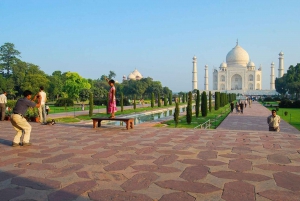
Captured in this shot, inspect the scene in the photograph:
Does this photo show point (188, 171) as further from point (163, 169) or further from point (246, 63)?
point (246, 63)

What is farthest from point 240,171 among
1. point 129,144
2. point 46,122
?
point 46,122

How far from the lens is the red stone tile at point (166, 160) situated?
3.54 meters

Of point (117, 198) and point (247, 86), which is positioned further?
point (247, 86)

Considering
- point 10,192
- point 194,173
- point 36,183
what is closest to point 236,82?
point 194,173

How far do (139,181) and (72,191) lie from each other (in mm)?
651

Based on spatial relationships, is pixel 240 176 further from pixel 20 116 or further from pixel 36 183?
pixel 20 116

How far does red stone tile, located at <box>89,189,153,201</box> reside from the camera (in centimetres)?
235

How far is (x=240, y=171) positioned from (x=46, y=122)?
6.21 m

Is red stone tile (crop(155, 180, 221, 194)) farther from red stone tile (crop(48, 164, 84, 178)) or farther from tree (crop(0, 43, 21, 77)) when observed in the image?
tree (crop(0, 43, 21, 77))

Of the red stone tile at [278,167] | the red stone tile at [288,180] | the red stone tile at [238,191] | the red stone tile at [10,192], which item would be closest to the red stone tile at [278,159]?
the red stone tile at [278,167]

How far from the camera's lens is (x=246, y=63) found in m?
63.6

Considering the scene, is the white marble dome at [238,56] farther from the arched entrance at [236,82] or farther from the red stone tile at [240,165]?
the red stone tile at [240,165]

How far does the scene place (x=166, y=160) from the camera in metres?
3.65

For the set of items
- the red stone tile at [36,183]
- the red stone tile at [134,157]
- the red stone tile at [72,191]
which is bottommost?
the red stone tile at [72,191]
